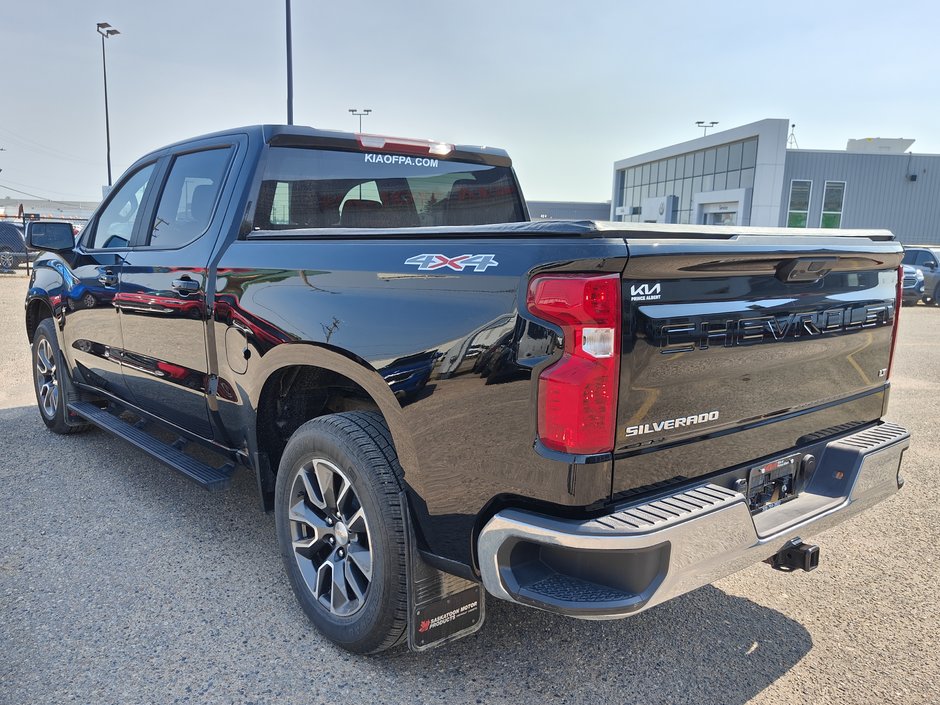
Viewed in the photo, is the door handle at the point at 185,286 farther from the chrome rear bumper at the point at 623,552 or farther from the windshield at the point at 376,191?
the chrome rear bumper at the point at 623,552

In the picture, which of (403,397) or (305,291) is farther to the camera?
(305,291)

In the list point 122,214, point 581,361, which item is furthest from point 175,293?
point 581,361

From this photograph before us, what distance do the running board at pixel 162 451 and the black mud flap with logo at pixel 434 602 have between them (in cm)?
138

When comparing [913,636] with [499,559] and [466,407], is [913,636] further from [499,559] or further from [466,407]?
[466,407]

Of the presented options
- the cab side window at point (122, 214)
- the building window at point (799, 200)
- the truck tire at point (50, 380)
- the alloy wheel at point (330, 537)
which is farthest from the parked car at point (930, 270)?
the alloy wheel at point (330, 537)

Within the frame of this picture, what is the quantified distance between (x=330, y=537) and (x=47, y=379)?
387cm

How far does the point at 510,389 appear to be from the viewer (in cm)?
205

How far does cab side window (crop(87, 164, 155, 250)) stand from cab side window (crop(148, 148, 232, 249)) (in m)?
0.32

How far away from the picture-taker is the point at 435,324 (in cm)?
225

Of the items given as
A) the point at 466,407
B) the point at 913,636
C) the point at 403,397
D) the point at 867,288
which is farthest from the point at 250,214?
the point at 913,636

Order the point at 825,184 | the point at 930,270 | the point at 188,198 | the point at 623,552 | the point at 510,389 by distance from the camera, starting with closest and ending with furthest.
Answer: the point at 623,552
the point at 510,389
the point at 188,198
the point at 930,270
the point at 825,184

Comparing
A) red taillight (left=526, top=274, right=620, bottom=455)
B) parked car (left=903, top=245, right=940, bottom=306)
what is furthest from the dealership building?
red taillight (left=526, top=274, right=620, bottom=455)

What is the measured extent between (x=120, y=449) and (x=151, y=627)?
8.76 feet

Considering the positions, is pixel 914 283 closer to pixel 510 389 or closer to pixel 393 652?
pixel 393 652
